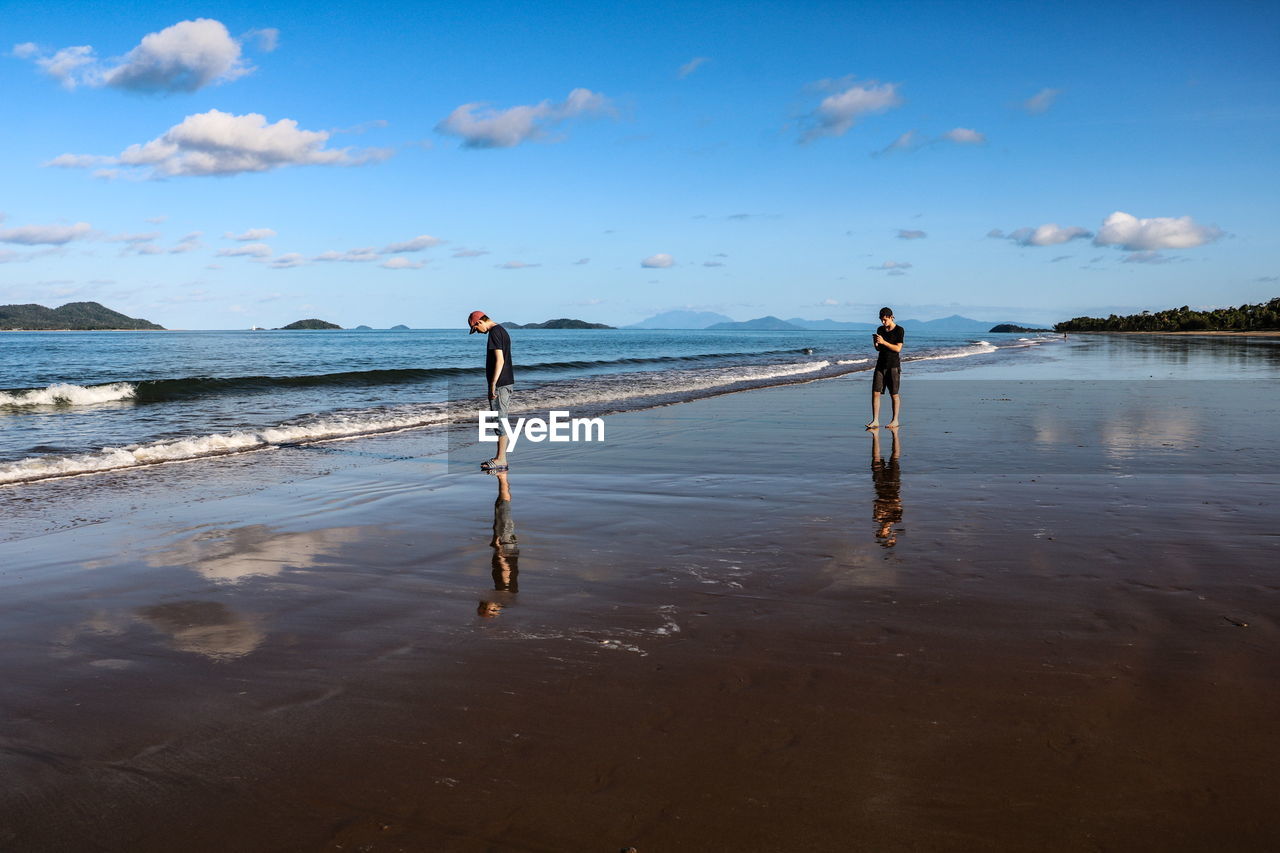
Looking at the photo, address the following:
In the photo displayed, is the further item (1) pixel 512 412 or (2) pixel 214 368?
(2) pixel 214 368

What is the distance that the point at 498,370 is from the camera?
1108cm

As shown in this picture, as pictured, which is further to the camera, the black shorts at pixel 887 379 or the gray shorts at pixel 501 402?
the black shorts at pixel 887 379

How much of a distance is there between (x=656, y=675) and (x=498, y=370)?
766 centimetres

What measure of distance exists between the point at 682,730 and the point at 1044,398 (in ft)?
59.9

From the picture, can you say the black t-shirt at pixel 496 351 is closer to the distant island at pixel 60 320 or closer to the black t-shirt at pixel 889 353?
the black t-shirt at pixel 889 353

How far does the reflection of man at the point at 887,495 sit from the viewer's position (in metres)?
6.75

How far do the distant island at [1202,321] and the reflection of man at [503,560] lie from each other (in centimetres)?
9178

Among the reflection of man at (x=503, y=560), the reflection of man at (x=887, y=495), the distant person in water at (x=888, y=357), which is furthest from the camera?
the distant person in water at (x=888, y=357)

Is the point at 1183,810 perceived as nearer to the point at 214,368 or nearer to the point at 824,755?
the point at 824,755

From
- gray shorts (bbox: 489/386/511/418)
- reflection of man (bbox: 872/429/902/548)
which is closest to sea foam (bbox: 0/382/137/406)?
gray shorts (bbox: 489/386/511/418)

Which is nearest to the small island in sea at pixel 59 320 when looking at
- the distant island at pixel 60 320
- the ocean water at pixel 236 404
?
the distant island at pixel 60 320

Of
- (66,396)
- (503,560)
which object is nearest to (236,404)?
(66,396)

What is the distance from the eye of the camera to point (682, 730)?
3420mm

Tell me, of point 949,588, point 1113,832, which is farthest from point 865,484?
point 1113,832
